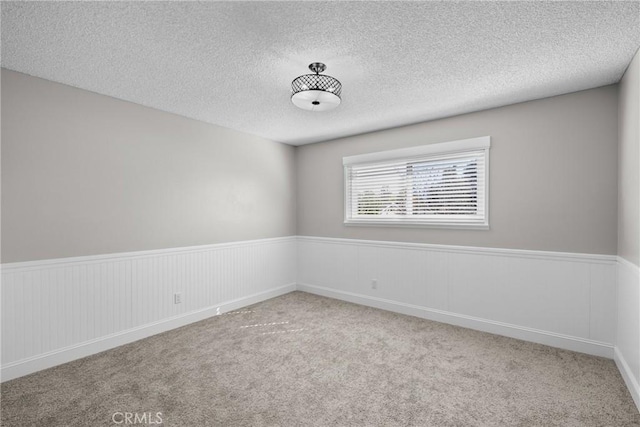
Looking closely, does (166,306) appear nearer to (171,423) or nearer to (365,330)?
(171,423)

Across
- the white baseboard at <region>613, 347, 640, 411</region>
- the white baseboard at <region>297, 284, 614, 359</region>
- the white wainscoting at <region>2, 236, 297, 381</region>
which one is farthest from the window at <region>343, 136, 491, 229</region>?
the white wainscoting at <region>2, 236, 297, 381</region>

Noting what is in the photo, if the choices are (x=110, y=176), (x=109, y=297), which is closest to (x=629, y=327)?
(x=109, y=297)

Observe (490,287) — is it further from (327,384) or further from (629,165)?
(327,384)

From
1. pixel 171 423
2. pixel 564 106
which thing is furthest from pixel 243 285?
pixel 564 106

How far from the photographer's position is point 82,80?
9.05 feet

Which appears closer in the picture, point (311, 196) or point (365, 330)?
point (365, 330)

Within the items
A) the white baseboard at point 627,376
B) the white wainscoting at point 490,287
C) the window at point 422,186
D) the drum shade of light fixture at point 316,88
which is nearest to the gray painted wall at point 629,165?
the white wainscoting at point 490,287

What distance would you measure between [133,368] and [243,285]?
1.88m

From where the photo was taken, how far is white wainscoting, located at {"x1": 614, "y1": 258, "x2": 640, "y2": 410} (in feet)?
7.17

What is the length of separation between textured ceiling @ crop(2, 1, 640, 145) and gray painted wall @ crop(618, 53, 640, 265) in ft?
0.62

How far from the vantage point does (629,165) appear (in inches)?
95.7

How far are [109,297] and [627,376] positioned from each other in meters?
4.52

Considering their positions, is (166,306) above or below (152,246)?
below

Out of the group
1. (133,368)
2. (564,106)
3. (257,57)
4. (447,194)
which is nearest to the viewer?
(257,57)
